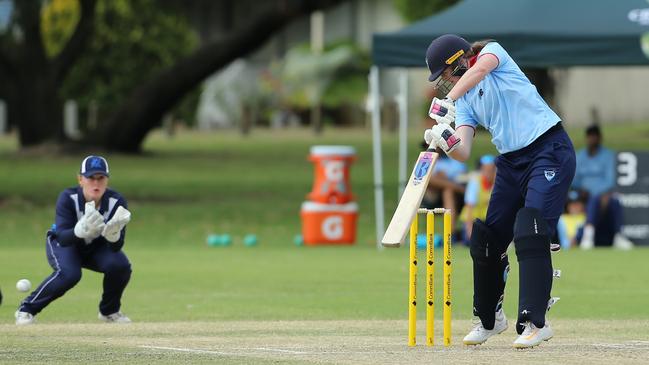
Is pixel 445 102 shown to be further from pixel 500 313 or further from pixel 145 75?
pixel 145 75

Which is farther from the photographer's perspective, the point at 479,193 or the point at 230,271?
the point at 479,193

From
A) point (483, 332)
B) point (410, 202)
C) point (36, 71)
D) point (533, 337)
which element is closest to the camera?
point (410, 202)

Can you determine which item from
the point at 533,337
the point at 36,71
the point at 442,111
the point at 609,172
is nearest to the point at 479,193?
the point at 609,172

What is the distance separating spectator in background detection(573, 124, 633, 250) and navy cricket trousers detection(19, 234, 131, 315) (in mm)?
10141

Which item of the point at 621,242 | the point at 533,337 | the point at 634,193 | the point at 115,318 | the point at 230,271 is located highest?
the point at 533,337

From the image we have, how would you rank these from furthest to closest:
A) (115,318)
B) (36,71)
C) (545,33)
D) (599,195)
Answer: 1. (36,71)
2. (599,195)
3. (545,33)
4. (115,318)

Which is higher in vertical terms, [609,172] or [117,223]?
[117,223]

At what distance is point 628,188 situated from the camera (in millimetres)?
21969

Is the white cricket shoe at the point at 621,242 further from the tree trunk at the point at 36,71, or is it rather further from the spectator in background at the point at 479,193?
the tree trunk at the point at 36,71

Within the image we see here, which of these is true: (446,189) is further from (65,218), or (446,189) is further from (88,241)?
(65,218)

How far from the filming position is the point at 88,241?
12.4 m

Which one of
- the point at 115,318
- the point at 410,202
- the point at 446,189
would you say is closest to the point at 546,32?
the point at 446,189

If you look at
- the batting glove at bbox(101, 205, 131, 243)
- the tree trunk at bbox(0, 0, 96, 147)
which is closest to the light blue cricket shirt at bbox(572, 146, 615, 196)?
the batting glove at bbox(101, 205, 131, 243)

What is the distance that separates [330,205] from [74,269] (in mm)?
9907
